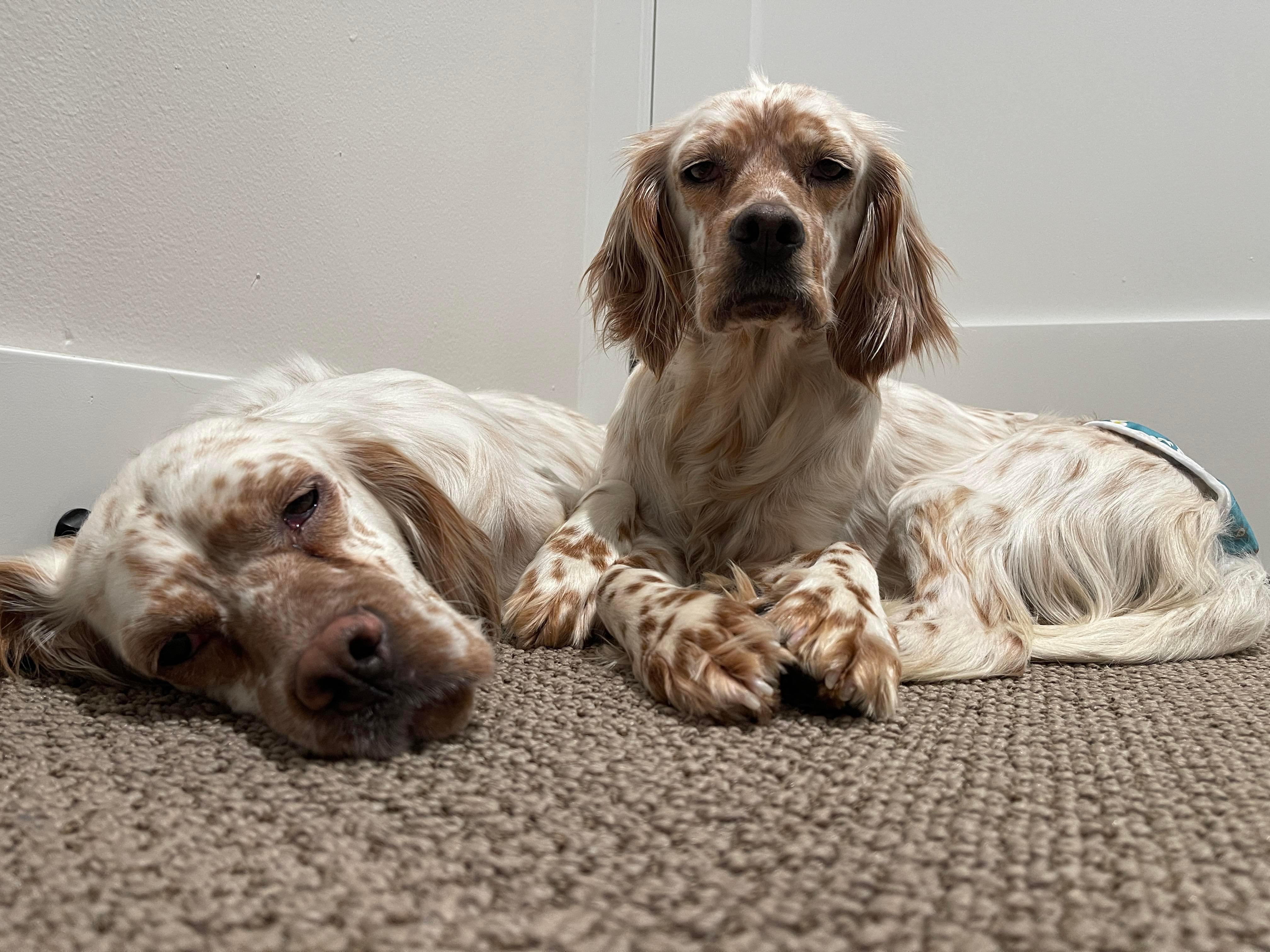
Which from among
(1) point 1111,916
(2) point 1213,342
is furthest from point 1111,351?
(1) point 1111,916

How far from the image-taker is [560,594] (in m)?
1.40

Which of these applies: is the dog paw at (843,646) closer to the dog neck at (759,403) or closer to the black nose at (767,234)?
the dog neck at (759,403)

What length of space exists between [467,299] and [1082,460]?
5.38 feet

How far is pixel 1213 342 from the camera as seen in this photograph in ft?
7.57

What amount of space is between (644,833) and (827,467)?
0.99m

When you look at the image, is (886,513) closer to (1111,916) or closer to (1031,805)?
(1031,805)

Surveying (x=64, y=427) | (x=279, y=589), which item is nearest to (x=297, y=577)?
(x=279, y=589)

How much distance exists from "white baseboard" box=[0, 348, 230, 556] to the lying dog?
0.96 feet

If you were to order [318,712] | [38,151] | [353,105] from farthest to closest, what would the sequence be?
[353,105] < [38,151] < [318,712]

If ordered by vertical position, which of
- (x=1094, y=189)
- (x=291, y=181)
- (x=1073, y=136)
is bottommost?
(x=291, y=181)

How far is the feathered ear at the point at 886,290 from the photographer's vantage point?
1605mm

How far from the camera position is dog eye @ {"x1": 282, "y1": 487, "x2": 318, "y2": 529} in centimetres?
112

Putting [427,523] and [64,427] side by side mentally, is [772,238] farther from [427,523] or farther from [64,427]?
[64,427]

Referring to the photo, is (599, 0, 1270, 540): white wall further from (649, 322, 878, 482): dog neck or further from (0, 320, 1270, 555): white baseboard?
(649, 322, 878, 482): dog neck
